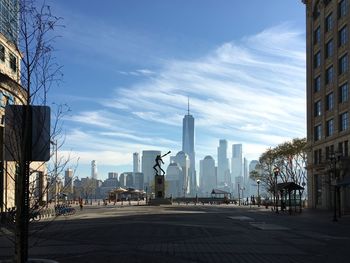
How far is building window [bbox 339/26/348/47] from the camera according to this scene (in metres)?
58.2

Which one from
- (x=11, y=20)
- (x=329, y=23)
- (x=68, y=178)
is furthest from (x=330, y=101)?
(x=11, y=20)

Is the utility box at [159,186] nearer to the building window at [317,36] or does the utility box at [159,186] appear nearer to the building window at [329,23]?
the building window at [317,36]

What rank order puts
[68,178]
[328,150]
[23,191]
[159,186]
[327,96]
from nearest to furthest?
1. [23,191]
2. [68,178]
3. [328,150]
4. [327,96]
5. [159,186]

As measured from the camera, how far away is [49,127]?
10508 millimetres

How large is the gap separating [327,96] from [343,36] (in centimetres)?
866

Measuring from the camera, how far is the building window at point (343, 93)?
58.0m

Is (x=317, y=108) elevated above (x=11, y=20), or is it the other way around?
Result: (x=317, y=108)

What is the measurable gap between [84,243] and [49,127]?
1047 cm

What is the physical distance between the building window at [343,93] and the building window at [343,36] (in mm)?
4744

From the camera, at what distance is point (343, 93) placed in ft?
196

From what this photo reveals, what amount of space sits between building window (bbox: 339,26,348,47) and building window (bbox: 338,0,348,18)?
1.67 metres

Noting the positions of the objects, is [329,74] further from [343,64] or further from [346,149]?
→ [346,149]

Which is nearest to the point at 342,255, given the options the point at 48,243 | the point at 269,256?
the point at 269,256

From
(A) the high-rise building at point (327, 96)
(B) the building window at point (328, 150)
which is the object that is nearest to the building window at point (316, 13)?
(A) the high-rise building at point (327, 96)
